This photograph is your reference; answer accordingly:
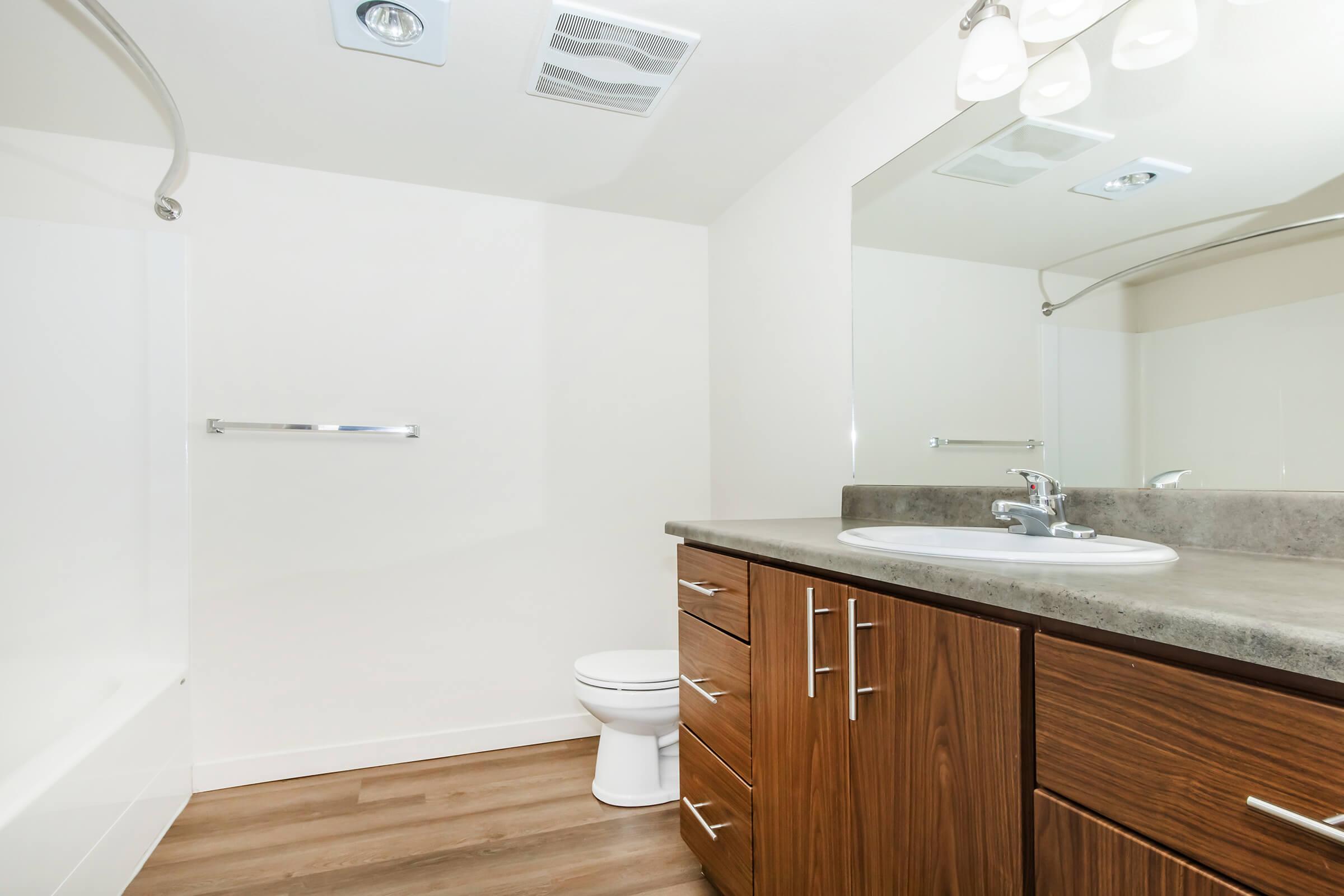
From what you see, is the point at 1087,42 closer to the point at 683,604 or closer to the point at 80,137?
the point at 683,604

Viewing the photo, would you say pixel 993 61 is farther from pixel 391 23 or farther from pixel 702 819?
pixel 702 819

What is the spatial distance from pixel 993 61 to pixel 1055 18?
0.12 metres

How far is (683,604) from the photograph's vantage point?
5.69 feet

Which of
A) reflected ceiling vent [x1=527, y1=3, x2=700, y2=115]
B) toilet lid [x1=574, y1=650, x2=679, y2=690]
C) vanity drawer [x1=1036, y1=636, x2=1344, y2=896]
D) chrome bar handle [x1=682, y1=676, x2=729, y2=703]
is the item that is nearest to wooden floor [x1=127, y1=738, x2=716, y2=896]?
toilet lid [x1=574, y1=650, x2=679, y2=690]

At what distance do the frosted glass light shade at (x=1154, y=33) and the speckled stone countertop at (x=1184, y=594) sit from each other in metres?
0.84

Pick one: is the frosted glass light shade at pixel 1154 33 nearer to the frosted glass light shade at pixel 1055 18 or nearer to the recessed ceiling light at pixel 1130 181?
the frosted glass light shade at pixel 1055 18

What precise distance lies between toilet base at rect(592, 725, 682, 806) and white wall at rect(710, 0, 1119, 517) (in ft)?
2.88

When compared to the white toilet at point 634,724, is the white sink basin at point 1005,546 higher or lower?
higher

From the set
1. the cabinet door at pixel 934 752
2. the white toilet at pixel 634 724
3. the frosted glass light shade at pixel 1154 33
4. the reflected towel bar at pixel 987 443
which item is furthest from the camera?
the white toilet at pixel 634 724

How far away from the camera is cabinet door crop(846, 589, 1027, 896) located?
797mm

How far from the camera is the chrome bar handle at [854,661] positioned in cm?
106

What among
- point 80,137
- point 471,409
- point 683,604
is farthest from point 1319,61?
point 80,137

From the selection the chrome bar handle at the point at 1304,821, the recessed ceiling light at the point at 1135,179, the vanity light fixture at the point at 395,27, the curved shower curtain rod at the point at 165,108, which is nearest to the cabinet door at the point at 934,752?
the chrome bar handle at the point at 1304,821

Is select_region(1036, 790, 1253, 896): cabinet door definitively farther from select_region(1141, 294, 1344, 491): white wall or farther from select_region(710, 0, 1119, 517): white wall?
select_region(710, 0, 1119, 517): white wall
